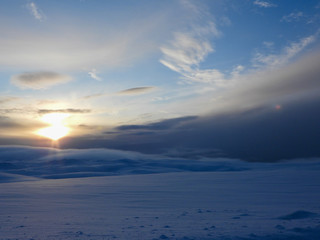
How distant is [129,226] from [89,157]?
90667 mm

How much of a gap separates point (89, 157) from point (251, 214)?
297ft

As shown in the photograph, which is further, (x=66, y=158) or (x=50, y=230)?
(x=66, y=158)

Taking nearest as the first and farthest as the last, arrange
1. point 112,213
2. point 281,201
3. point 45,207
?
point 112,213
point 45,207
point 281,201

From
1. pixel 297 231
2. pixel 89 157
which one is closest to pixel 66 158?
pixel 89 157

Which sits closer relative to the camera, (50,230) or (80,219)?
(50,230)

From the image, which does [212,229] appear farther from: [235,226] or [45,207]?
[45,207]

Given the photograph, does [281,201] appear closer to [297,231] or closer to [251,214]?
[251,214]

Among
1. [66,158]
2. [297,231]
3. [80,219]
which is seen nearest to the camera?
[297,231]

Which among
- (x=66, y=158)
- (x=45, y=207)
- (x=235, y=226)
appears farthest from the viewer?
(x=66, y=158)

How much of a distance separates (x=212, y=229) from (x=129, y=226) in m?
1.88

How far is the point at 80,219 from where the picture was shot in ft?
23.2

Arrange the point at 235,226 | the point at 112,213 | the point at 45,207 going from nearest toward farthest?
the point at 235,226 → the point at 112,213 → the point at 45,207

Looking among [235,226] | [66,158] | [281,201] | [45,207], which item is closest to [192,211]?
[235,226]

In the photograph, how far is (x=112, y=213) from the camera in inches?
314
